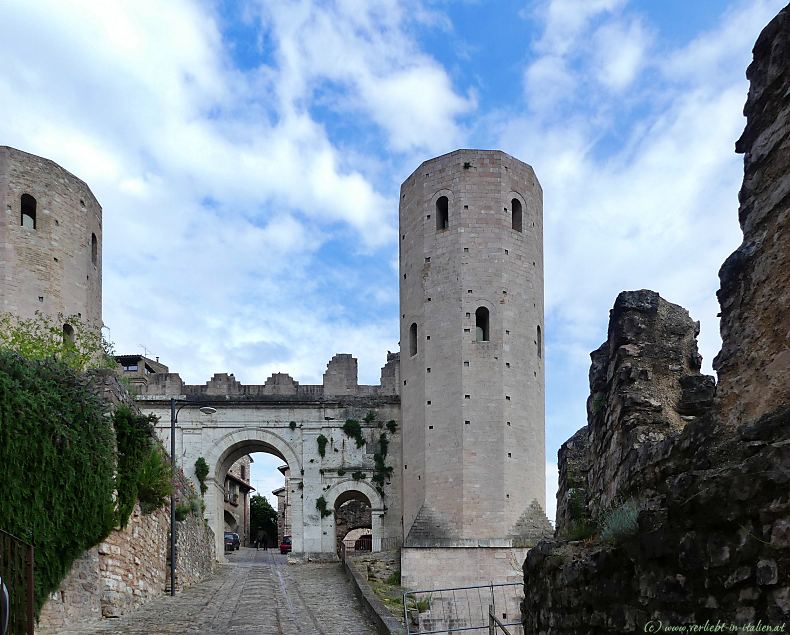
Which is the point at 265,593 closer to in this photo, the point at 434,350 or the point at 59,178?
the point at 434,350

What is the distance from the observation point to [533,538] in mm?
27438

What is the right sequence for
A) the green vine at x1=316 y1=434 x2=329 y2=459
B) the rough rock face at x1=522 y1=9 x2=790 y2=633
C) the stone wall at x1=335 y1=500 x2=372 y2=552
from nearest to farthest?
the rough rock face at x1=522 y1=9 x2=790 y2=633 < the green vine at x1=316 y1=434 x2=329 y2=459 < the stone wall at x1=335 y1=500 x2=372 y2=552

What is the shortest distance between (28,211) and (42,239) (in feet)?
3.81

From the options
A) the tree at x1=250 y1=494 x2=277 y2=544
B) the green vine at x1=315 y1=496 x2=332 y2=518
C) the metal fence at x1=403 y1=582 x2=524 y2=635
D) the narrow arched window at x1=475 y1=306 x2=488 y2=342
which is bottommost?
the tree at x1=250 y1=494 x2=277 y2=544

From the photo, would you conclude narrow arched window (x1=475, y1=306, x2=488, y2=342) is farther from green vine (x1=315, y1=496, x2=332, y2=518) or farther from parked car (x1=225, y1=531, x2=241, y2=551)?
parked car (x1=225, y1=531, x2=241, y2=551)

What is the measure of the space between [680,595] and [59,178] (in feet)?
92.4

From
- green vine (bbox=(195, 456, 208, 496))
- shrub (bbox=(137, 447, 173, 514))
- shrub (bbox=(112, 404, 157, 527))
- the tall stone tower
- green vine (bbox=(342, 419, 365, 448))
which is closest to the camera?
shrub (bbox=(112, 404, 157, 527))

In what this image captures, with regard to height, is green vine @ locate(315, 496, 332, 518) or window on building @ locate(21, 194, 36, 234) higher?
window on building @ locate(21, 194, 36, 234)

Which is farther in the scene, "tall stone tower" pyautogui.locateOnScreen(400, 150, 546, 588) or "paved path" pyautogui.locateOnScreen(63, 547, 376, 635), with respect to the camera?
"tall stone tower" pyautogui.locateOnScreen(400, 150, 546, 588)

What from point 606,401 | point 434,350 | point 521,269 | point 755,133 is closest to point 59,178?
point 434,350

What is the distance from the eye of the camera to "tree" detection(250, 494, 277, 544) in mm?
61625

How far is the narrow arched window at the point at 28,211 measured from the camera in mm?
28203

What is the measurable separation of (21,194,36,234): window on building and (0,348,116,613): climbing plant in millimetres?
16977

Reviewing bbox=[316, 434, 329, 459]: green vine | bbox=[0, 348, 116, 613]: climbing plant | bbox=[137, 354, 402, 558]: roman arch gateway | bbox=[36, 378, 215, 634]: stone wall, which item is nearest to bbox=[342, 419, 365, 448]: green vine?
bbox=[137, 354, 402, 558]: roman arch gateway
